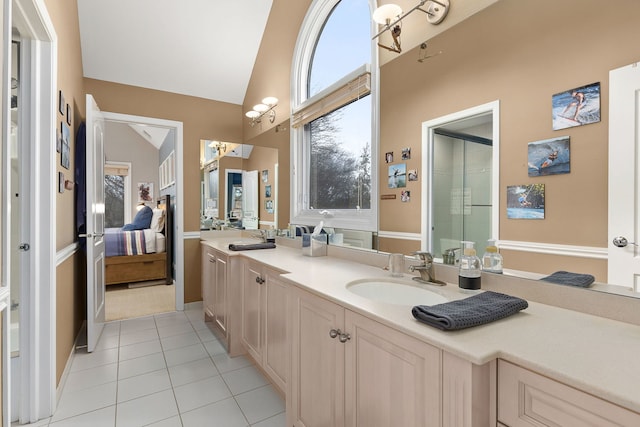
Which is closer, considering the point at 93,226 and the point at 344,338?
the point at 344,338

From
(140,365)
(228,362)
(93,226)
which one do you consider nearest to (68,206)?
(93,226)

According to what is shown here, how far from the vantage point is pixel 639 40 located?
0.89 meters

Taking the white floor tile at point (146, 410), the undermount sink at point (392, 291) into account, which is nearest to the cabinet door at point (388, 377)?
the undermount sink at point (392, 291)

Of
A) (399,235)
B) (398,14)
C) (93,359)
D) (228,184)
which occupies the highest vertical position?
(398,14)

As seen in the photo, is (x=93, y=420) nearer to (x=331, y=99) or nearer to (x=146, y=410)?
(x=146, y=410)

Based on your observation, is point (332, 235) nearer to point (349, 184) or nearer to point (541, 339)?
point (349, 184)

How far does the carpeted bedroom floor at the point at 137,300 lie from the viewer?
139 inches

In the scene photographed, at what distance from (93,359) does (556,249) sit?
3.14 meters

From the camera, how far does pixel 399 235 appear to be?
1.72 m

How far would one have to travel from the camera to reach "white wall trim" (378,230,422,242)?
63.0 inches

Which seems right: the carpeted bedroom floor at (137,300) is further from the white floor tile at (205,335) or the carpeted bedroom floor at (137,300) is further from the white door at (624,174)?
the white door at (624,174)

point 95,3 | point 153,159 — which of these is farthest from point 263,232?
point 153,159

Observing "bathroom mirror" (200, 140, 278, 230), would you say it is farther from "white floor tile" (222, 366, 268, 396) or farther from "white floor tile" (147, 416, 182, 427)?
"white floor tile" (147, 416, 182, 427)

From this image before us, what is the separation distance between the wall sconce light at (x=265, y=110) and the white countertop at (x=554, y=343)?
249 cm
